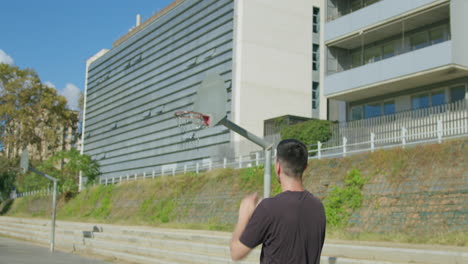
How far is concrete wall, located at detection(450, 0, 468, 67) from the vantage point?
20.9 metres

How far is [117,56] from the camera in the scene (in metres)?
56.5

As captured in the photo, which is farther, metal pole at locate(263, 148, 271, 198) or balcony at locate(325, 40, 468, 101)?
balcony at locate(325, 40, 468, 101)

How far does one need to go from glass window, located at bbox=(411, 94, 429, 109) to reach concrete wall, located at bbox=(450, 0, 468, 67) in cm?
293

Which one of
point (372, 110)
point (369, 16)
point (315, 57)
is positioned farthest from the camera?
point (315, 57)

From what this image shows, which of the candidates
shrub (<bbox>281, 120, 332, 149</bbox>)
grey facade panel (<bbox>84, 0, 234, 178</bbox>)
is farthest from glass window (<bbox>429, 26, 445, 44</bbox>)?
grey facade panel (<bbox>84, 0, 234, 178</bbox>)

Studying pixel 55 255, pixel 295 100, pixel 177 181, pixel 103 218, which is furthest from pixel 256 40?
pixel 55 255

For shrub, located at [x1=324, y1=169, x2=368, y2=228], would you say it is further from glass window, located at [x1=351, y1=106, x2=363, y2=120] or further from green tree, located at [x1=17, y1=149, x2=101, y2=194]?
green tree, located at [x1=17, y1=149, x2=101, y2=194]

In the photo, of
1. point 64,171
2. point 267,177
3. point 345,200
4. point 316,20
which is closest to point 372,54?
point 316,20

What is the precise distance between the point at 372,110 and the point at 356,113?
109 cm

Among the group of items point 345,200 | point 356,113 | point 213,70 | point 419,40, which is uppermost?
point 213,70

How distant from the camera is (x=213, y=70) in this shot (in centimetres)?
3778

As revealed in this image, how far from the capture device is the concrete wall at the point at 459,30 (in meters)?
20.9

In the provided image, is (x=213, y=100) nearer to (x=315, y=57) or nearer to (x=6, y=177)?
(x=315, y=57)

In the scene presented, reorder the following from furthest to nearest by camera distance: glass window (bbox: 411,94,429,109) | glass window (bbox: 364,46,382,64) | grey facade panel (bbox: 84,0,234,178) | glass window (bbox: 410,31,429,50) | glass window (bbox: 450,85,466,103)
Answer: grey facade panel (bbox: 84,0,234,178), glass window (bbox: 364,46,382,64), glass window (bbox: 410,31,429,50), glass window (bbox: 411,94,429,109), glass window (bbox: 450,85,466,103)
